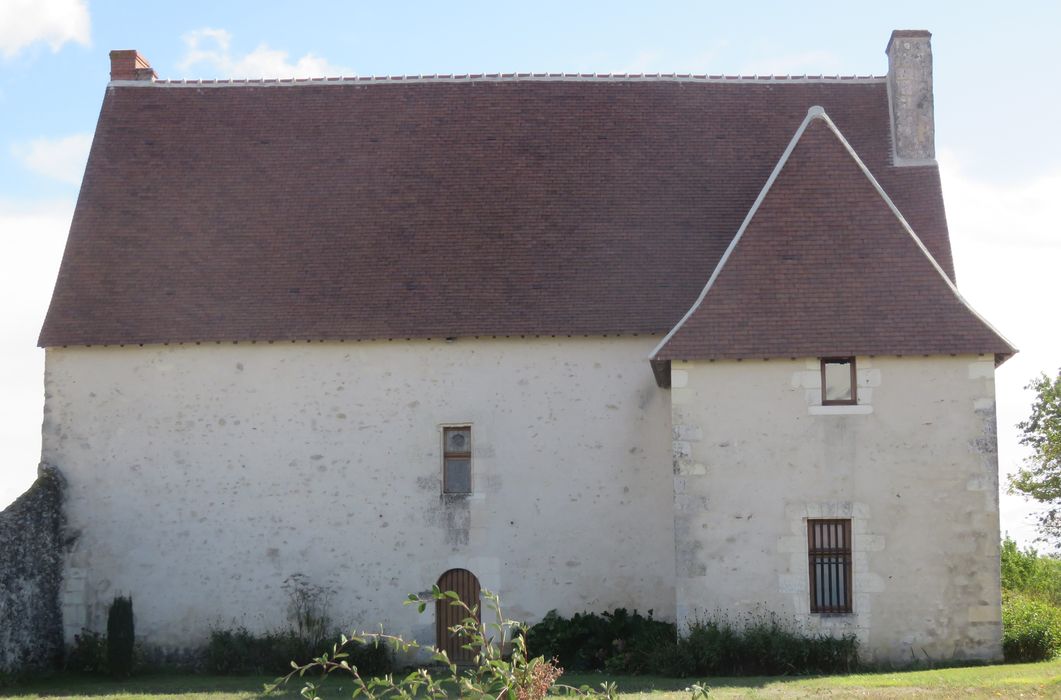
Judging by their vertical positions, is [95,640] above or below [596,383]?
below

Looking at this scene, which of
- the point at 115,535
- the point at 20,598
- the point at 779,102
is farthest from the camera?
the point at 779,102

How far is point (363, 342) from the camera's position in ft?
63.3

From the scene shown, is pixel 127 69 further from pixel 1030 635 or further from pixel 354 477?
pixel 1030 635

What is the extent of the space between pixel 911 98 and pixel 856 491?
806cm

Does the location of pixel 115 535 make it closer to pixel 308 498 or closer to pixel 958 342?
pixel 308 498

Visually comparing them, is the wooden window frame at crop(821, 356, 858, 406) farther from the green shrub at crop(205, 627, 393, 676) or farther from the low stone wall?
the low stone wall

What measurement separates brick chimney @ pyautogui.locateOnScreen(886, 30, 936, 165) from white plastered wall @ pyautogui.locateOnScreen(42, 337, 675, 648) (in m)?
5.89

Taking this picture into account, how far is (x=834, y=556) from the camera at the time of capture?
16.3 metres

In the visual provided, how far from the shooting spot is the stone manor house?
16297 mm

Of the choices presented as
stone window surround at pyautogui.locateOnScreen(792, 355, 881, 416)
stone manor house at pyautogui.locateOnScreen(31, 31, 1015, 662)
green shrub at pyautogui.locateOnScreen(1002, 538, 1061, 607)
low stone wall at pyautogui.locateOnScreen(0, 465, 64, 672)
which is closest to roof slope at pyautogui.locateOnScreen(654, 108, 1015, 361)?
stone manor house at pyautogui.locateOnScreen(31, 31, 1015, 662)

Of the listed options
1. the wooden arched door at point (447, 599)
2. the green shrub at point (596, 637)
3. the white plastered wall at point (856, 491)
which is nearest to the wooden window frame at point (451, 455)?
the wooden arched door at point (447, 599)

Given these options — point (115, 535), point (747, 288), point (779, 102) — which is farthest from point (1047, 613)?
point (115, 535)

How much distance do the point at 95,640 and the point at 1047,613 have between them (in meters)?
13.7

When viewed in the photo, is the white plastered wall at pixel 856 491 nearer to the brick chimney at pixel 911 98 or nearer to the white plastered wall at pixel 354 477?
the white plastered wall at pixel 354 477
